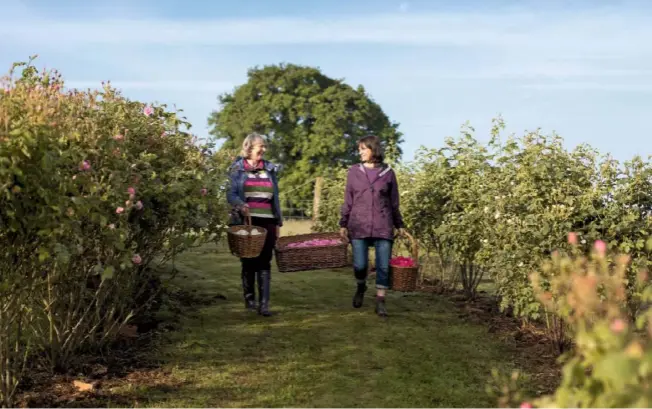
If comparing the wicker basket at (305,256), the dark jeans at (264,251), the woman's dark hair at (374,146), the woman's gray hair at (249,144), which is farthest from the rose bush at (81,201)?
the woman's dark hair at (374,146)

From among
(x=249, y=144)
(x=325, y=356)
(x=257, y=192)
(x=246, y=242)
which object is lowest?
(x=325, y=356)

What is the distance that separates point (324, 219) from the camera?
54.6ft

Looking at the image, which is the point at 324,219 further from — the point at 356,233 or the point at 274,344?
the point at 274,344

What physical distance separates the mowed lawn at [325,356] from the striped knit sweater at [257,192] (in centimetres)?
128

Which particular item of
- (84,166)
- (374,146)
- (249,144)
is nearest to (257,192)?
(249,144)

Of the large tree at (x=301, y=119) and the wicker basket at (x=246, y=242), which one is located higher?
the large tree at (x=301, y=119)

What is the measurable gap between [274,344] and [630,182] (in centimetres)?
415

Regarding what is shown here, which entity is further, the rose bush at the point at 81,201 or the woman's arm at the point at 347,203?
the woman's arm at the point at 347,203

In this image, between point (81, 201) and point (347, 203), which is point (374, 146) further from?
point (81, 201)

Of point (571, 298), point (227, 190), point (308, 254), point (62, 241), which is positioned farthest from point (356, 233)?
point (571, 298)

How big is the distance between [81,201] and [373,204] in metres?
4.34

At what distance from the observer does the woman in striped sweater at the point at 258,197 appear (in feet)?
27.8

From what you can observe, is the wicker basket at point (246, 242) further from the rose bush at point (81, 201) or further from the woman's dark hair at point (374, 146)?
the woman's dark hair at point (374, 146)

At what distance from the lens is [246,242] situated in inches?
320
